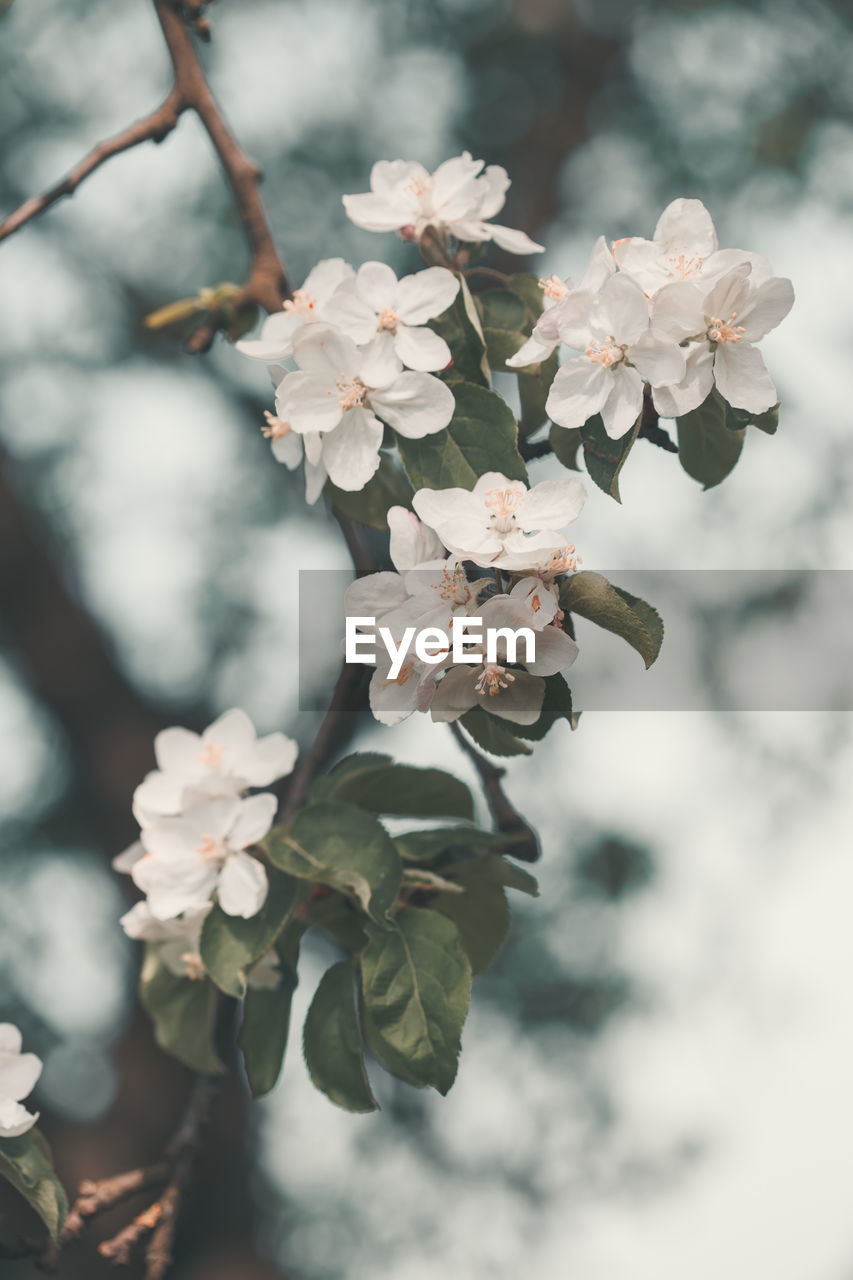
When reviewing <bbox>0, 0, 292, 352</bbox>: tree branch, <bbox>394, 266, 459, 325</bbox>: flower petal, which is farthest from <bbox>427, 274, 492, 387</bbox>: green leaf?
<bbox>0, 0, 292, 352</bbox>: tree branch

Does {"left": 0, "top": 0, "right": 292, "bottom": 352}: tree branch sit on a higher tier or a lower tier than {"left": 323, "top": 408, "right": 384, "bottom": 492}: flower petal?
higher

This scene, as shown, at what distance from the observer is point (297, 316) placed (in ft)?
2.52

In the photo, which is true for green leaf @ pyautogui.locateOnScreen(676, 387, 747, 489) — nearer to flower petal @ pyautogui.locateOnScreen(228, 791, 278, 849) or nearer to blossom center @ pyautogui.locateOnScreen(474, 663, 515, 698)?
blossom center @ pyautogui.locateOnScreen(474, 663, 515, 698)

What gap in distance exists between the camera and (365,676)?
923 mm

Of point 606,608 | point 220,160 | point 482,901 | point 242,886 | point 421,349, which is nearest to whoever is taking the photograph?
point 606,608

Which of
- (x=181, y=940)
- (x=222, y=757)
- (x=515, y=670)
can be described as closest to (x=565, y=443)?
(x=515, y=670)

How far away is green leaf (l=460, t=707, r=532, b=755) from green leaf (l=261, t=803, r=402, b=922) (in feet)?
0.47

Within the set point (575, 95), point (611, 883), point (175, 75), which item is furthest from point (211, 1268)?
point (575, 95)

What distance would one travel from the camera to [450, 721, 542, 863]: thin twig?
3.01 ft

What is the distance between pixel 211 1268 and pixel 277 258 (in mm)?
2002

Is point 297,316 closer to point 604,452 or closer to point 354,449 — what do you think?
point 354,449

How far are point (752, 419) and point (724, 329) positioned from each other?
7 cm

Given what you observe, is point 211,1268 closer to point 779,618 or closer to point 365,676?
point 365,676

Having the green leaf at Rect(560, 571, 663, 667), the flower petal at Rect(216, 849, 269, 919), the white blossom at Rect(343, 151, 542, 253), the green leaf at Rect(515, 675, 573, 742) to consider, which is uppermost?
the white blossom at Rect(343, 151, 542, 253)
